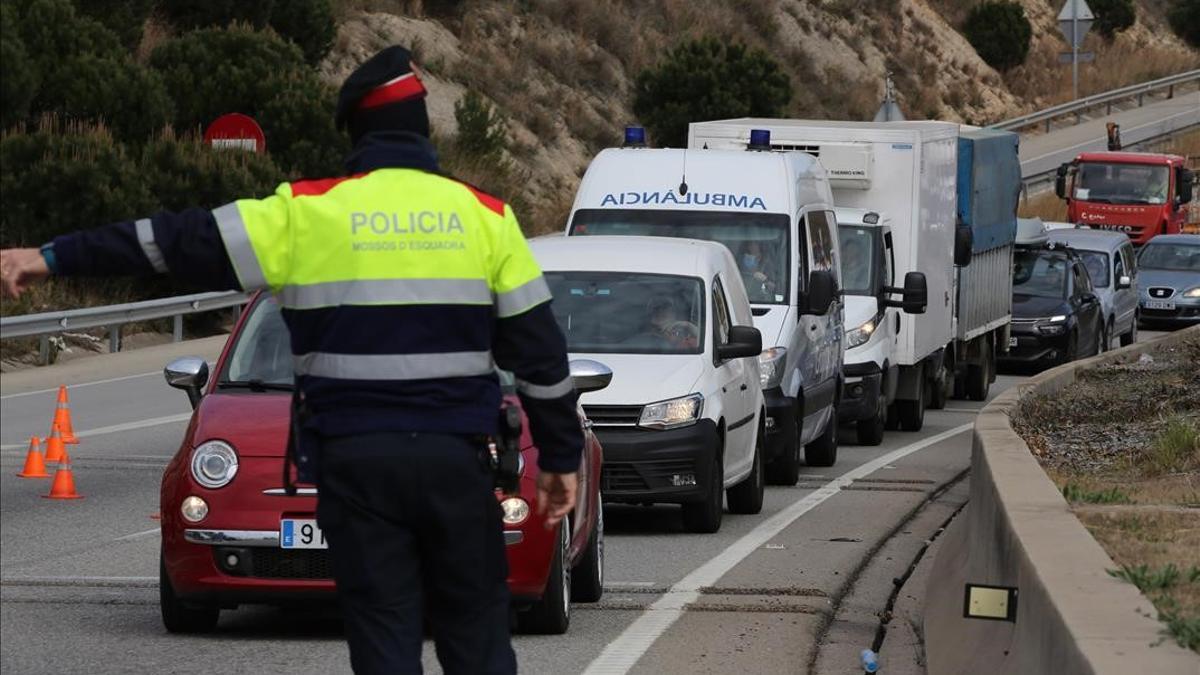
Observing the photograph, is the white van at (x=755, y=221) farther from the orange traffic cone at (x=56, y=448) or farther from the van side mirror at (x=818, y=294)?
the orange traffic cone at (x=56, y=448)

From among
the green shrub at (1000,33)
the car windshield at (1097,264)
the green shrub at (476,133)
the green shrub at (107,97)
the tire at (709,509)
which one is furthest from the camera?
the green shrub at (1000,33)

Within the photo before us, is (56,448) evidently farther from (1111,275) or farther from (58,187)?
(1111,275)

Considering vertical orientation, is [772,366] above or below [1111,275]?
above

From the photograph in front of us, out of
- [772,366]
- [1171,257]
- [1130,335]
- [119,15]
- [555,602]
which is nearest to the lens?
[555,602]

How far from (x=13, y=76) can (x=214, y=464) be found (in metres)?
25.6

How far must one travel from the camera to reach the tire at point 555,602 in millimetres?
9891

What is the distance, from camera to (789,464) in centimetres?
1675

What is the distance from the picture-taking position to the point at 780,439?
16.5 meters

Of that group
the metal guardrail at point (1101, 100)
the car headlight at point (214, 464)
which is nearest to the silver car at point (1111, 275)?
the car headlight at point (214, 464)

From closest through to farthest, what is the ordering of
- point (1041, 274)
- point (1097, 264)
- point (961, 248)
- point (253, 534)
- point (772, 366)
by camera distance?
1. point (253, 534)
2. point (772, 366)
3. point (961, 248)
4. point (1041, 274)
5. point (1097, 264)

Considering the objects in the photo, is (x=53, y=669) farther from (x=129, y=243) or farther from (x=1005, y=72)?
(x=1005, y=72)

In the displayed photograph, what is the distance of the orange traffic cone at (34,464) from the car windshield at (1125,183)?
1448 inches

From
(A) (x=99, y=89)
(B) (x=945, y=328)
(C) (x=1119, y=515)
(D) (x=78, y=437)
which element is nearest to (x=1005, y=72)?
(A) (x=99, y=89)

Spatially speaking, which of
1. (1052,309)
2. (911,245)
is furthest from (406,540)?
(1052,309)
